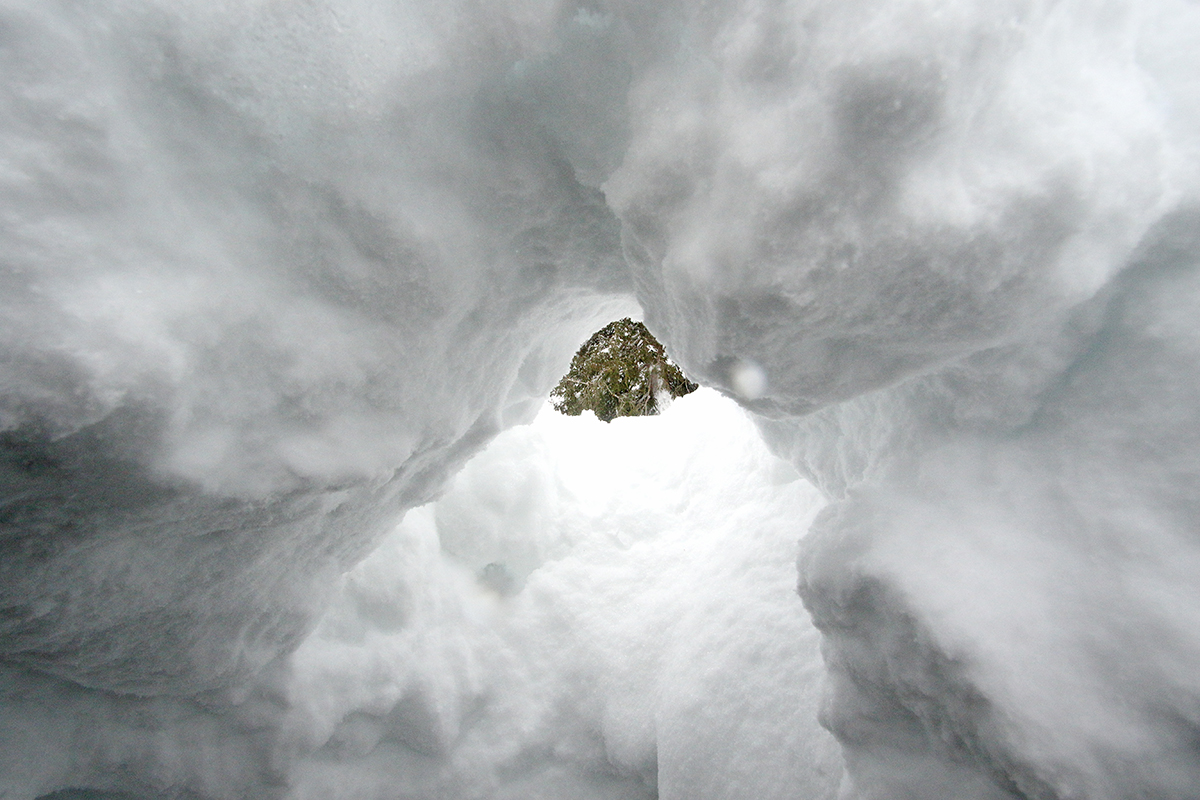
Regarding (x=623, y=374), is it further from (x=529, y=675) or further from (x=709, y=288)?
(x=709, y=288)

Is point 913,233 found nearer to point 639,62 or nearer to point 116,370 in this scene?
point 639,62

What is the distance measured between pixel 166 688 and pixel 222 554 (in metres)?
0.58

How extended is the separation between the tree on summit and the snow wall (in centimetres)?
566

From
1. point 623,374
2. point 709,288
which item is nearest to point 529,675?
point 709,288

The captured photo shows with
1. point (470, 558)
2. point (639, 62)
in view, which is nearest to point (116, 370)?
point (639, 62)

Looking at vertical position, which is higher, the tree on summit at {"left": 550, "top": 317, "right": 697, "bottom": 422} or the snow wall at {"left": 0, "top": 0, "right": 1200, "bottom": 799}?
the tree on summit at {"left": 550, "top": 317, "right": 697, "bottom": 422}

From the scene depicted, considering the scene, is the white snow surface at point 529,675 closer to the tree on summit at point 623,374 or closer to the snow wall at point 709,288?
the snow wall at point 709,288

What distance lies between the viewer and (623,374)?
24.1ft

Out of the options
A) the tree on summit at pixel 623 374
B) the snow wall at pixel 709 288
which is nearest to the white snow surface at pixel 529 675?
the snow wall at pixel 709 288

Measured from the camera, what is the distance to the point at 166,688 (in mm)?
1715

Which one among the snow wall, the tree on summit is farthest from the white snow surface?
the tree on summit

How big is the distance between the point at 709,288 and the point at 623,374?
6.24 m

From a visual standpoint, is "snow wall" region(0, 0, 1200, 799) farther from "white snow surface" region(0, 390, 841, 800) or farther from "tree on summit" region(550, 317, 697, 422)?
"tree on summit" region(550, 317, 697, 422)

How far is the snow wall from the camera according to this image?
0.94 m
